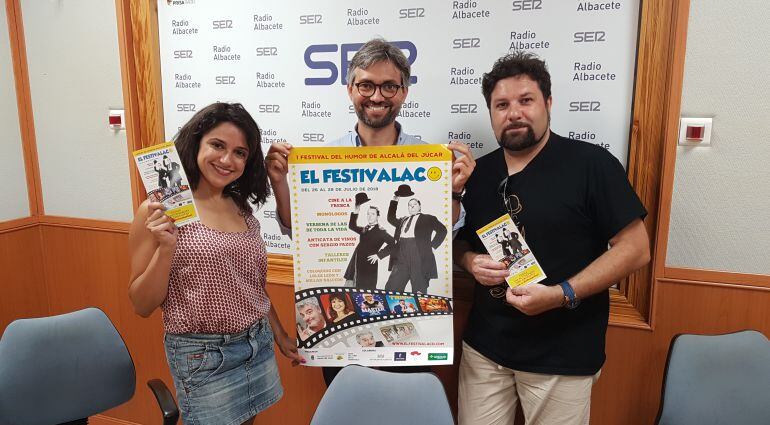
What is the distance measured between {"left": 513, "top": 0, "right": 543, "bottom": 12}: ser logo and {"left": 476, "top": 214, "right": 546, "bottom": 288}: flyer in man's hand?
94 cm

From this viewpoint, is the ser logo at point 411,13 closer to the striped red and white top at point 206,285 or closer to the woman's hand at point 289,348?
the striped red and white top at point 206,285

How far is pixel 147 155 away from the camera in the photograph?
154cm

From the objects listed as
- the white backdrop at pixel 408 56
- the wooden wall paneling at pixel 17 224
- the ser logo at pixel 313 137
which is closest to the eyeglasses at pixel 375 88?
the white backdrop at pixel 408 56

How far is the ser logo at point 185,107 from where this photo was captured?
2.64 m

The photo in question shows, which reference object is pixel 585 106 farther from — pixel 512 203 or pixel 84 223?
pixel 84 223

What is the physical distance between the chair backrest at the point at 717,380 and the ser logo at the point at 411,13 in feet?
5.51

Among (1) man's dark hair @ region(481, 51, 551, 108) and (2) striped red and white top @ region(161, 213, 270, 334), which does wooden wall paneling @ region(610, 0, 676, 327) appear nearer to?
(1) man's dark hair @ region(481, 51, 551, 108)

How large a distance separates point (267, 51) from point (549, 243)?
5.36ft

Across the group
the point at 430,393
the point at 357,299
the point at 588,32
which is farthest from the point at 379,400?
the point at 588,32

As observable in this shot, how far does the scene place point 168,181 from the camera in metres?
1.56

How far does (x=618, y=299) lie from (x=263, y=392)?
147cm

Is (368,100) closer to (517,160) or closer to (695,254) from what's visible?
(517,160)

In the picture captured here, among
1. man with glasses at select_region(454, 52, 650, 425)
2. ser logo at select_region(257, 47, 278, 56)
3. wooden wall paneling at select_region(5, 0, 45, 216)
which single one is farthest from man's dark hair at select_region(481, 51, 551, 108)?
wooden wall paneling at select_region(5, 0, 45, 216)

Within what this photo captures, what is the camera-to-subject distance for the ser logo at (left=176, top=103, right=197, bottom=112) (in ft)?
8.66
